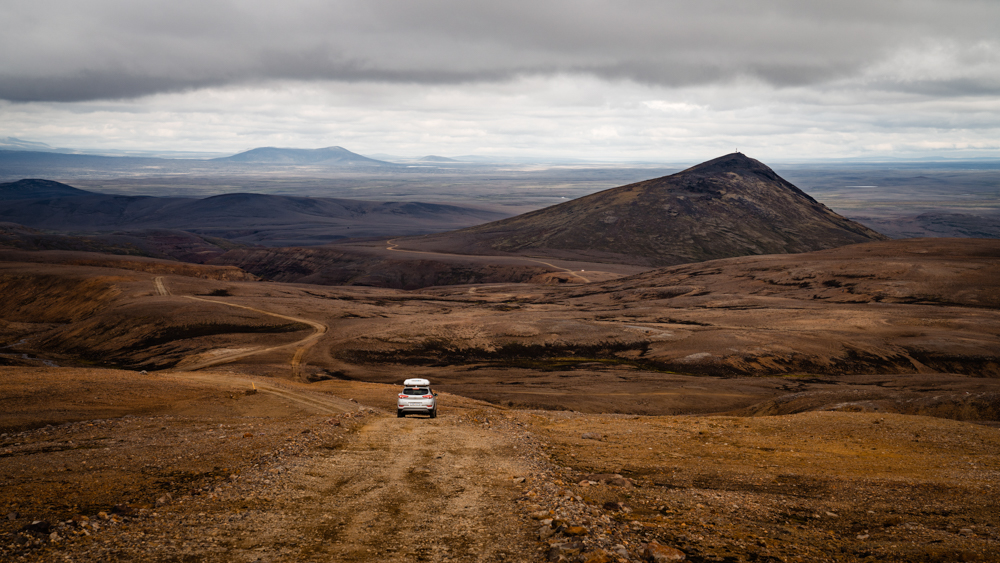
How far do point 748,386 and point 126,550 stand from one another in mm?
44019

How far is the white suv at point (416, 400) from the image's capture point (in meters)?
27.9

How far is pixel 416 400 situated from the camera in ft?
91.6

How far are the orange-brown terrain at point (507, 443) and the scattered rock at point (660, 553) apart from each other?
0.35 meters

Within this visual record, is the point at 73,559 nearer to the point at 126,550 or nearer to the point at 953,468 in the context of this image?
the point at 126,550

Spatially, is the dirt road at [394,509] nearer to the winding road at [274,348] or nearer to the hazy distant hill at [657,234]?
the winding road at [274,348]

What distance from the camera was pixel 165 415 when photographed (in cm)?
2586

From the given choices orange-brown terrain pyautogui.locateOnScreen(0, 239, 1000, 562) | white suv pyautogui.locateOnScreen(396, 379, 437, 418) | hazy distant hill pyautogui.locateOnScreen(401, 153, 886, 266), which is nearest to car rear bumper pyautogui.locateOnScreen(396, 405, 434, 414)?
white suv pyautogui.locateOnScreen(396, 379, 437, 418)

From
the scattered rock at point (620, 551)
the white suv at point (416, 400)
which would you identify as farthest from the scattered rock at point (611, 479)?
the white suv at point (416, 400)

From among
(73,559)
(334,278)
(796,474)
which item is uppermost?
(73,559)

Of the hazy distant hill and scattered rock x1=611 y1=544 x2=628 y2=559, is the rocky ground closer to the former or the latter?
scattered rock x1=611 y1=544 x2=628 y2=559

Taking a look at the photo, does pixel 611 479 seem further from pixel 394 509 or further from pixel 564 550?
pixel 394 509

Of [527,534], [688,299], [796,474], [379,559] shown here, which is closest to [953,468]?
[796,474]

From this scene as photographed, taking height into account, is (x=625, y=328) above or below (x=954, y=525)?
below

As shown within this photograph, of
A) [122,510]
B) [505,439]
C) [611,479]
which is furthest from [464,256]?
[122,510]
